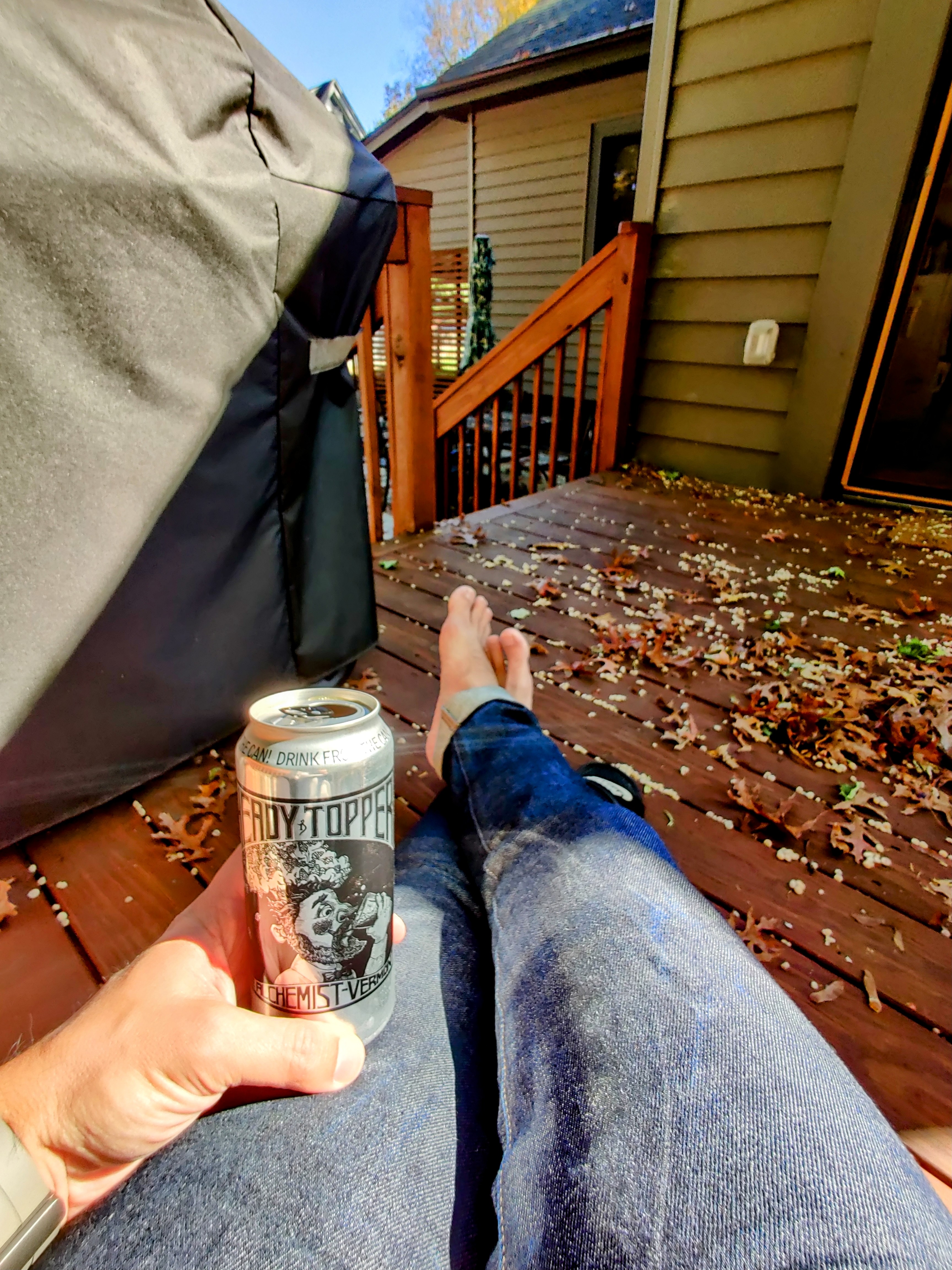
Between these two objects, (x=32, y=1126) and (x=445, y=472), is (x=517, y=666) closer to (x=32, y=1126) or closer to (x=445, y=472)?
(x=32, y=1126)

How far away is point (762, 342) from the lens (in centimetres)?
344

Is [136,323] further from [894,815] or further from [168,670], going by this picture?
[894,815]

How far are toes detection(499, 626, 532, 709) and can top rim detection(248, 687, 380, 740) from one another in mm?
883

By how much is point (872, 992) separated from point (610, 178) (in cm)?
762

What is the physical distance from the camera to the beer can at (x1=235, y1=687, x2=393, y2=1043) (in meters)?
0.64

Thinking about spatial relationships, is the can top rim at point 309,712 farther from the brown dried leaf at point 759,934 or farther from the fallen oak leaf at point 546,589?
the fallen oak leaf at point 546,589

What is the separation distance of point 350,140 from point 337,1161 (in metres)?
1.65

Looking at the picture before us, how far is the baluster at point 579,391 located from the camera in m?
3.54

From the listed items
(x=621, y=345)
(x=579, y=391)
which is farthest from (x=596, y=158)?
(x=579, y=391)

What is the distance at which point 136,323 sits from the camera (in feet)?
3.10

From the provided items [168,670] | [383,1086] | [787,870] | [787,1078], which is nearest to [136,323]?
[168,670]

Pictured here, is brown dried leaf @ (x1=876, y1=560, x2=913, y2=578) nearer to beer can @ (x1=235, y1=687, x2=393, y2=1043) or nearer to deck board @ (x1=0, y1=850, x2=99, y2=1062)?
beer can @ (x1=235, y1=687, x2=393, y2=1043)

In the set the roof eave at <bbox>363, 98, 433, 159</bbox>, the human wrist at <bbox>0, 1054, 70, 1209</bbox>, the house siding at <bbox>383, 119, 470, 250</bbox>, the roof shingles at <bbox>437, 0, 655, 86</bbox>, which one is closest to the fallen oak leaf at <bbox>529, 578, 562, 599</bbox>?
the human wrist at <bbox>0, 1054, 70, 1209</bbox>

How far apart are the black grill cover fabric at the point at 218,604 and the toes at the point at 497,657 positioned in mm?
446
